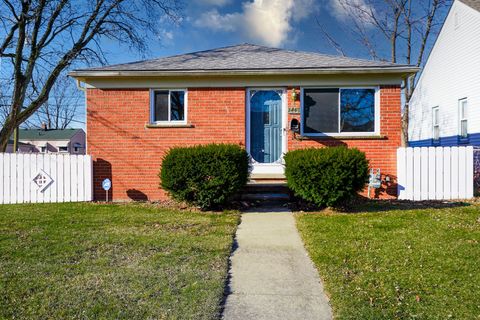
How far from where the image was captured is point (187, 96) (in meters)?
9.48

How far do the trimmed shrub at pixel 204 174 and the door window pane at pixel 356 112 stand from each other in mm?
3482

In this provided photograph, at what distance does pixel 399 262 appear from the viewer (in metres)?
4.30

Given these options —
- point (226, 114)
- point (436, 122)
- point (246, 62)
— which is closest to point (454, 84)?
point (436, 122)

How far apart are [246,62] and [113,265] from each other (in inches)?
277

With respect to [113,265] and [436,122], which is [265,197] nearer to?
[113,265]

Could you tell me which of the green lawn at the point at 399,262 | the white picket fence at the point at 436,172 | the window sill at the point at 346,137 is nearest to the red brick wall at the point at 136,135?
the window sill at the point at 346,137

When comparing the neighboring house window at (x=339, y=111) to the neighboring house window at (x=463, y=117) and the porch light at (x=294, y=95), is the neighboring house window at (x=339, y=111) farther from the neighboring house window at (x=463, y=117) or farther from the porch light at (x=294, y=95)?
the neighboring house window at (x=463, y=117)

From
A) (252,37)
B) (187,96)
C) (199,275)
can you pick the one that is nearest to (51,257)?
(199,275)

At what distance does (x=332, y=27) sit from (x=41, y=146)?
36196 mm

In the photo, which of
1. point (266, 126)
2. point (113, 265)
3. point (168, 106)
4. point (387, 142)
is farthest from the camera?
point (266, 126)

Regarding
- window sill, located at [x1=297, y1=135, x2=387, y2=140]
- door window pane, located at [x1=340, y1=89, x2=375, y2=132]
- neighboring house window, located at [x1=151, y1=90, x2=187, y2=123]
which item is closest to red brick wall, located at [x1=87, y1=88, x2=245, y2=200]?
neighboring house window, located at [x1=151, y1=90, x2=187, y2=123]

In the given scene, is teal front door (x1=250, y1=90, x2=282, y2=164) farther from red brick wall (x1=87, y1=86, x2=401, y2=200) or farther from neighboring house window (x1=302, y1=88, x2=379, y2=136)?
neighboring house window (x1=302, y1=88, x2=379, y2=136)

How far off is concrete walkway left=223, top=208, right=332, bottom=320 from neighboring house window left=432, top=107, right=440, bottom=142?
1459 cm

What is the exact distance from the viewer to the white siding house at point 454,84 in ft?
45.9
